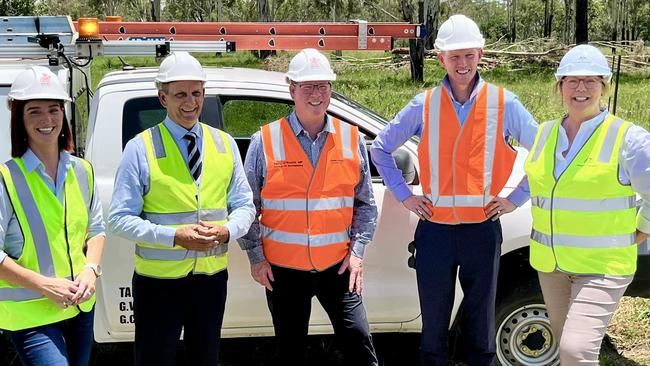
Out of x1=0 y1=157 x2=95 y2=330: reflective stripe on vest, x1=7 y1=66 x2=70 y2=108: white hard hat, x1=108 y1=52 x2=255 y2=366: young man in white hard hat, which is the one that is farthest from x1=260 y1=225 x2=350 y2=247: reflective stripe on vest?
x1=7 y1=66 x2=70 y2=108: white hard hat

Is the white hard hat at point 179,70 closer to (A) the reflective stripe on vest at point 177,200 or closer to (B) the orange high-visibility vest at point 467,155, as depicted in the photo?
(A) the reflective stripe on vest at point 177,200

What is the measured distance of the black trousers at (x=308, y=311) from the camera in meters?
3.23

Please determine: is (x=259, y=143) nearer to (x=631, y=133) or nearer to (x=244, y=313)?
(x=244, y=313)

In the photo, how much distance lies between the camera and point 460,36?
124 inches

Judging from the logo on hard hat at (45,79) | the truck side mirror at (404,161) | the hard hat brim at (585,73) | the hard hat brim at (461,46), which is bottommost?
the truck side mirror at (404,161)

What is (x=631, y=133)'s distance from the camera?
2873 millimetres

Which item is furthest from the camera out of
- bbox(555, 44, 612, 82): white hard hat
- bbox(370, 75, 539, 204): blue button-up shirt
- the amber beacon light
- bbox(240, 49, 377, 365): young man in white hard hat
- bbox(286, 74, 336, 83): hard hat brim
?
the amber beacon light

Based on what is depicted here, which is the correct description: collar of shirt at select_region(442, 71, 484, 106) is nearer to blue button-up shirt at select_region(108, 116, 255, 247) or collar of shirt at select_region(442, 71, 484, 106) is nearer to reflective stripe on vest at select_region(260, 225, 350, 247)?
reflective stripe on vest at select_region(260, 225, 350, 247)

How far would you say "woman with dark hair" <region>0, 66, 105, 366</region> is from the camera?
8.37 ft

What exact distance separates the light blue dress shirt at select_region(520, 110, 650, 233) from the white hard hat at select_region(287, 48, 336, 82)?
106cm

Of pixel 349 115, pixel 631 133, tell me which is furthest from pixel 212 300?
pixel 631 133

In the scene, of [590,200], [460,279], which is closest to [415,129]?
[460,279]

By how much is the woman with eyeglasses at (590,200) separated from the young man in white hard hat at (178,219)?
1345mm

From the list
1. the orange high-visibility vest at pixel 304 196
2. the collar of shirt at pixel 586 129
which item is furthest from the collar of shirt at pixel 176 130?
the collar of shirt at pixel 586 129
